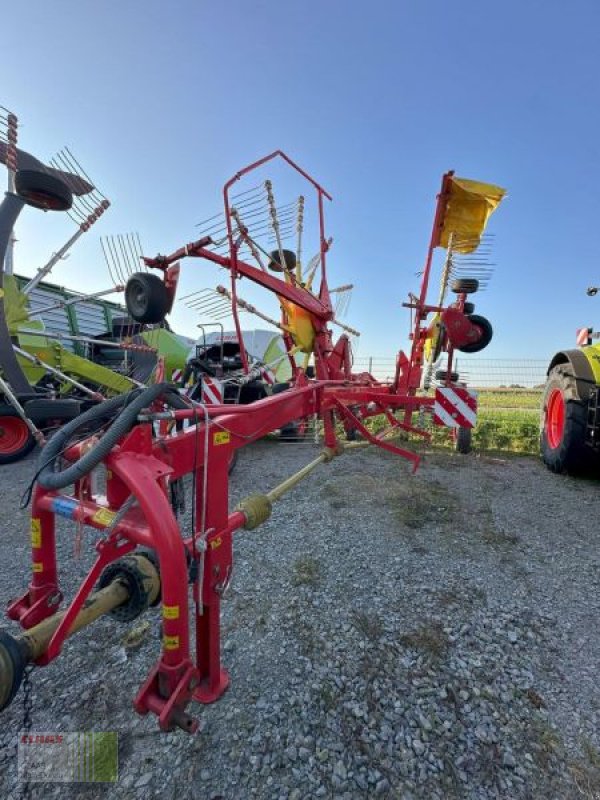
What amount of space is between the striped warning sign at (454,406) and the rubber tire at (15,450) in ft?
17.5

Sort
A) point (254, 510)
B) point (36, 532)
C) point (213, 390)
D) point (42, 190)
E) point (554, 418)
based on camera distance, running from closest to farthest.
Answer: point (36, 532) → point (254, 510) → point (42, 190) → point (213, 390) → point (554, 418)

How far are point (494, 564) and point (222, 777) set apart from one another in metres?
2.20

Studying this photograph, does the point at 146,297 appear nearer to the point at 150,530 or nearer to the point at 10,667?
the point at 150,530

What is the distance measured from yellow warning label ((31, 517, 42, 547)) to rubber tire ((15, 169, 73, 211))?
Result: 2.75 metres

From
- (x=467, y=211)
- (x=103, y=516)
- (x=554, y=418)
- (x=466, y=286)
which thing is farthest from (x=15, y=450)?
(x=554, y=418)

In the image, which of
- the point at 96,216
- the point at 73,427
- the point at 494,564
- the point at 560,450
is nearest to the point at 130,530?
the point at 73,427

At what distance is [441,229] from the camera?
14.8ft

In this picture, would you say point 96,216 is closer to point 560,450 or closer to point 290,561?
point 290,561

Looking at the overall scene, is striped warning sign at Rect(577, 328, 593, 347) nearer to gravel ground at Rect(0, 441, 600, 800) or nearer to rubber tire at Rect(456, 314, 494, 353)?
rubber tire at Rect(456, 314, 494, 353)

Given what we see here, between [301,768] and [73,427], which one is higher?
[73,427]

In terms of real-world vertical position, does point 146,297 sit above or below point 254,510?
above

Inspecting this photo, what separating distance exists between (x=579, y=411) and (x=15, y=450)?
23.0ft

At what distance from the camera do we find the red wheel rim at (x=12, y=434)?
5.46m

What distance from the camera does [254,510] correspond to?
1852mm
